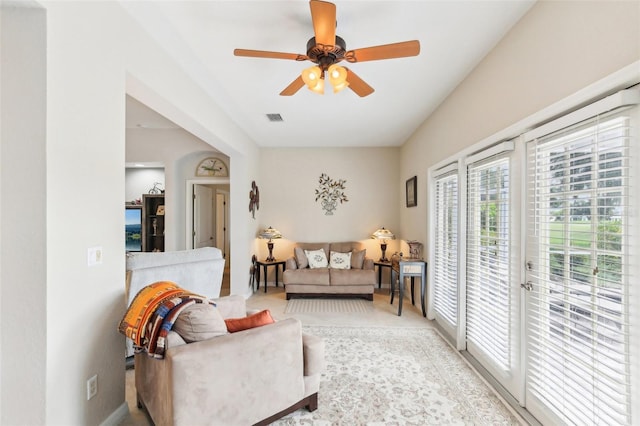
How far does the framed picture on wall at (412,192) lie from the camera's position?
450 cm

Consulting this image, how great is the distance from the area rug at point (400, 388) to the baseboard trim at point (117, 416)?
3.43ft

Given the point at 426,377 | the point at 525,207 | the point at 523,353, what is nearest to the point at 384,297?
the point at 426,377

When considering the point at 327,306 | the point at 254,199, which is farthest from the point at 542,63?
the point at 254,199

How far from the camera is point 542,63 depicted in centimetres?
174

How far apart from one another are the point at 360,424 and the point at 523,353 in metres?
1.24

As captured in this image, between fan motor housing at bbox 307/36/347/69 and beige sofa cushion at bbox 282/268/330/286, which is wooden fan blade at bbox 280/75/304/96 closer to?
fan motor housing at bbox 307/36/347/69

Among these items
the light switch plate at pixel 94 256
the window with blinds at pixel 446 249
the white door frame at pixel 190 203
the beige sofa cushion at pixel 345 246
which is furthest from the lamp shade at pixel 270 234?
the light switch plate at pixel 94 256

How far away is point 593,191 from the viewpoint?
145 centimetres

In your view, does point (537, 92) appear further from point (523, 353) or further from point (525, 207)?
point (523, 353)

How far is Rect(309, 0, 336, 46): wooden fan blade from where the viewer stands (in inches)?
61.6

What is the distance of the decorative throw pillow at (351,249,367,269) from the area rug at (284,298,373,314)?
0.61 m

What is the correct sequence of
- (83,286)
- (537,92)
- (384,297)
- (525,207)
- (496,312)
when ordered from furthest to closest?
(384,297)
(496,312)
(525,207)
(537,92)
(83,286)

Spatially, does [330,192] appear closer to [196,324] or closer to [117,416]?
[196,324]

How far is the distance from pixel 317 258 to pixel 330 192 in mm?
1387
